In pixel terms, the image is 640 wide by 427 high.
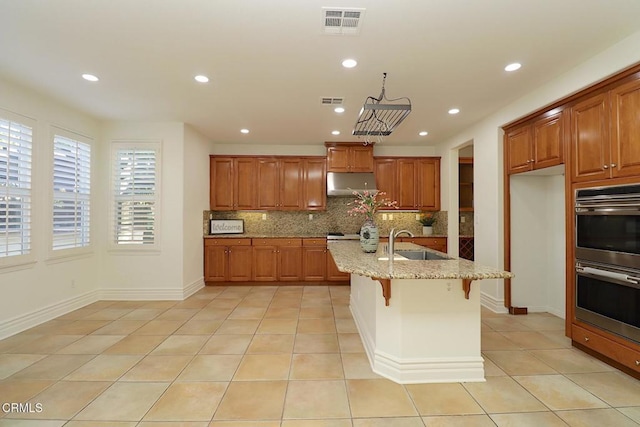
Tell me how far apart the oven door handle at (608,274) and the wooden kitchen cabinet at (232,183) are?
4739mm

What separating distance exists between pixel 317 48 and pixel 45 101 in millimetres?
3369

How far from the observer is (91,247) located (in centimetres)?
445

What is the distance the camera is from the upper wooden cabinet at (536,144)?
125 inches

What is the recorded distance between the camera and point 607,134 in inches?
103

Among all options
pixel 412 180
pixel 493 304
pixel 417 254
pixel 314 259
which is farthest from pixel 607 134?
pixel 314 259

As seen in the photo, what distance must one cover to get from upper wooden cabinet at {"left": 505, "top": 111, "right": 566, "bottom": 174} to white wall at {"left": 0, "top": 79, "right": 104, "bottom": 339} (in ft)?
18.3

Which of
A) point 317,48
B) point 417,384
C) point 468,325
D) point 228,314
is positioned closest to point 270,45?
point 317,48

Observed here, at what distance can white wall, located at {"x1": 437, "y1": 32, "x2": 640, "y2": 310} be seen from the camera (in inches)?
111

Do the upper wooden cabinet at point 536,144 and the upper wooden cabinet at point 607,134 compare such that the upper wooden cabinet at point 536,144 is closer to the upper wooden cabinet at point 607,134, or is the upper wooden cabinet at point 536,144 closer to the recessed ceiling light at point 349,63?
the upper wooden cabinet at point 607,134

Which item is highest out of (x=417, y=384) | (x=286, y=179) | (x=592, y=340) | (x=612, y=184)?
(x=286, y=179)

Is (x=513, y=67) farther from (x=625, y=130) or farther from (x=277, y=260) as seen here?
(x=277, y=260)

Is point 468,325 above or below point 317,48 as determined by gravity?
below

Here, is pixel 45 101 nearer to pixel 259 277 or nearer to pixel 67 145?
pixel 67 145

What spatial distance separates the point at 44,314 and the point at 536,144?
5968 mm
